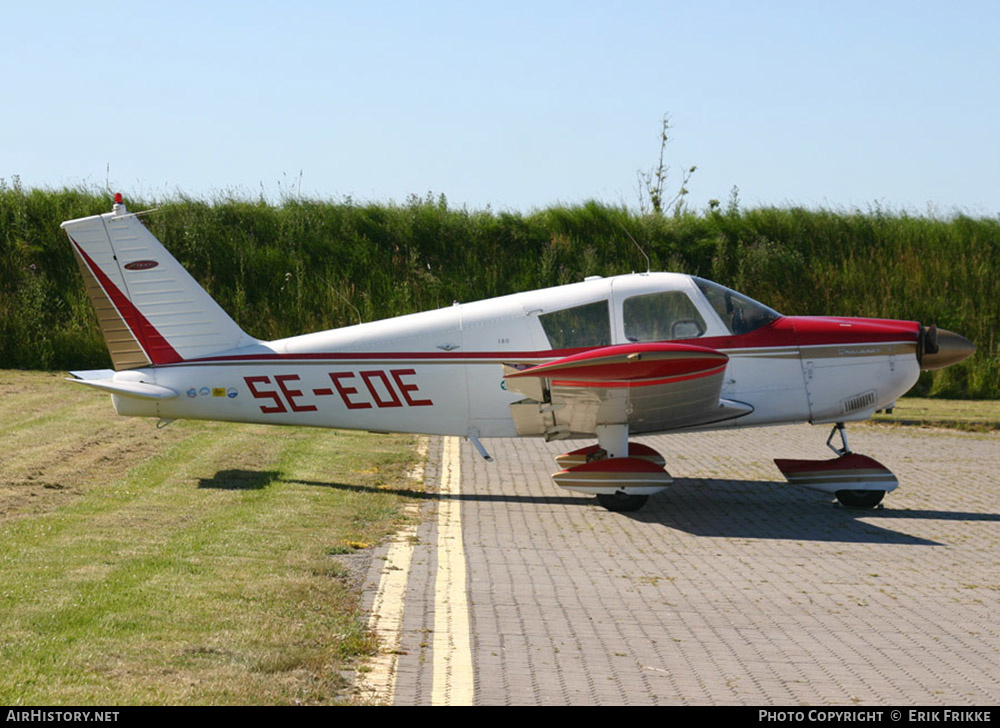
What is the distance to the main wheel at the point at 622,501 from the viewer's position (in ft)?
35.2

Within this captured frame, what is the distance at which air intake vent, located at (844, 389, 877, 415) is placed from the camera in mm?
11689

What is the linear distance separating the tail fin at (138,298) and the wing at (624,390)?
11.4 feet

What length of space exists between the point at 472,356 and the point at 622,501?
91.2 inches

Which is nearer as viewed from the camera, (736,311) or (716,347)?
(716,347)

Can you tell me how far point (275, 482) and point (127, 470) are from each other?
1617 mm

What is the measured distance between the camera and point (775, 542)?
31.1 ft

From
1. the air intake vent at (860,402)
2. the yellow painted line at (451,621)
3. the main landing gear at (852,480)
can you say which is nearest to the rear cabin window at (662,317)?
the air intake vent at (860,402)

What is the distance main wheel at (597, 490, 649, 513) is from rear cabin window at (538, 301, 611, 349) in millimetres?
1725

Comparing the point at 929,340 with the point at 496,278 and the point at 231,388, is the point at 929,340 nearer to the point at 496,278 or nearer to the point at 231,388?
the point at 231,388

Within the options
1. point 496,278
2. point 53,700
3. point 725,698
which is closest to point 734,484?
point 725,698

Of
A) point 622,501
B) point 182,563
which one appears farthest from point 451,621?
point 622,501

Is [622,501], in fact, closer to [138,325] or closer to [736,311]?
[736,311]

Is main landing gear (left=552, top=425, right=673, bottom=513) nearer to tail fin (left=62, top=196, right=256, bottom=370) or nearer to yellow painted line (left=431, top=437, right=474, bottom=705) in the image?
yellow painted line (left=431, top=437, right=474, bottom=705)

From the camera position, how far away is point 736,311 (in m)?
11.8
